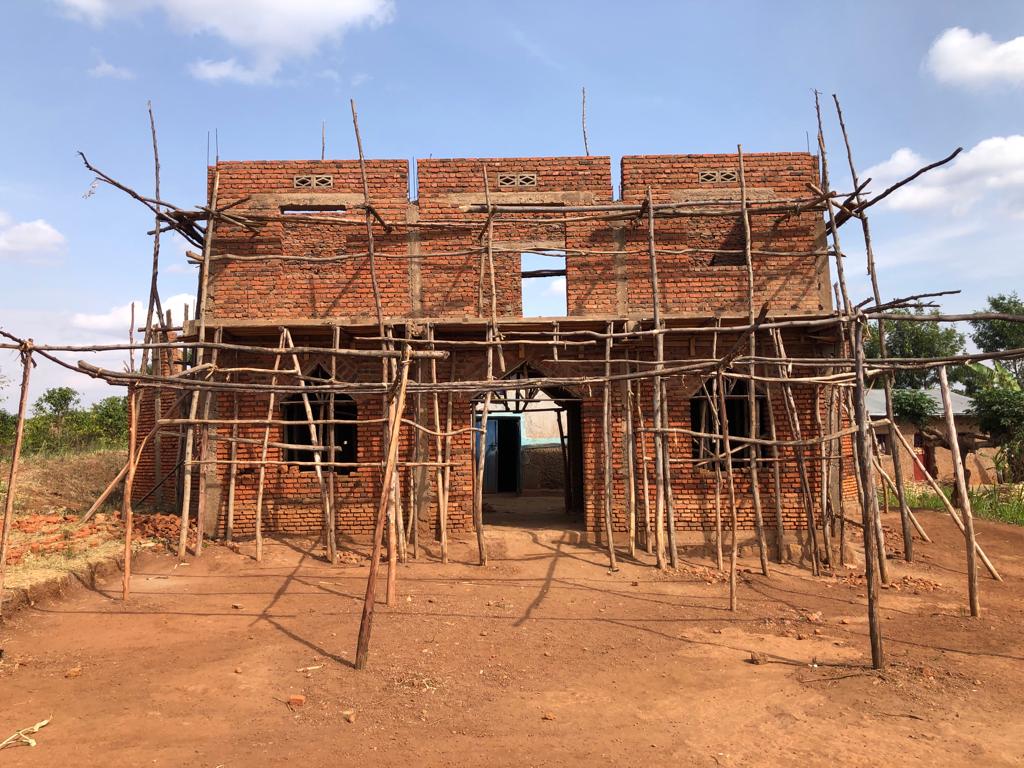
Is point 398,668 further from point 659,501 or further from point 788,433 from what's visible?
point 788,433

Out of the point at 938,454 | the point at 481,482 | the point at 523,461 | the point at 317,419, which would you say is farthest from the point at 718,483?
the point at 938,454

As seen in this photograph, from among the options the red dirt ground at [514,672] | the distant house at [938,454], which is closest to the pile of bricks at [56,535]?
the red dirt ground at [514,672]

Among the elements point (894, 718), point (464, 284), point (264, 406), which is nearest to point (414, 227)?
point (464, 284)

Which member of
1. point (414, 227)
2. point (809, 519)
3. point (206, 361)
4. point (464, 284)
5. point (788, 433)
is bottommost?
point (809, 519)

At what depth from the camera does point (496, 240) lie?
35.3ft

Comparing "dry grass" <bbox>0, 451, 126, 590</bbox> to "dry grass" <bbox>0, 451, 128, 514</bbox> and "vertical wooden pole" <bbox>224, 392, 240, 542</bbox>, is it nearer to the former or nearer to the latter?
"dry grass" <bbox>0, 451, 128, 514</bbox>

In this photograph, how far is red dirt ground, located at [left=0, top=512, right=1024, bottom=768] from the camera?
4520 millimetres

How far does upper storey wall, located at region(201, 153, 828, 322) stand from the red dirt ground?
4045 millimetres

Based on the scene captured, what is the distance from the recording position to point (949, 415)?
8344 mm

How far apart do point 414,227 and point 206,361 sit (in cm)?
376

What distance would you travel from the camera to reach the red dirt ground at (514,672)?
14.8ft

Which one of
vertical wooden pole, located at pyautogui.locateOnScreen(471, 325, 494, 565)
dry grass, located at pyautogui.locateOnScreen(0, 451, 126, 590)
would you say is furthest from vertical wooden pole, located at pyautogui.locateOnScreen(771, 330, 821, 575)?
dry grass, located at pyautogui.locateOnScreen(0, 451, 126, 590)

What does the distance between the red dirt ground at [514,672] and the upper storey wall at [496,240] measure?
4045 mm

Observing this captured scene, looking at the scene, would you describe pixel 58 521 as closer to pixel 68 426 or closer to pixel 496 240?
pixel 496 240
